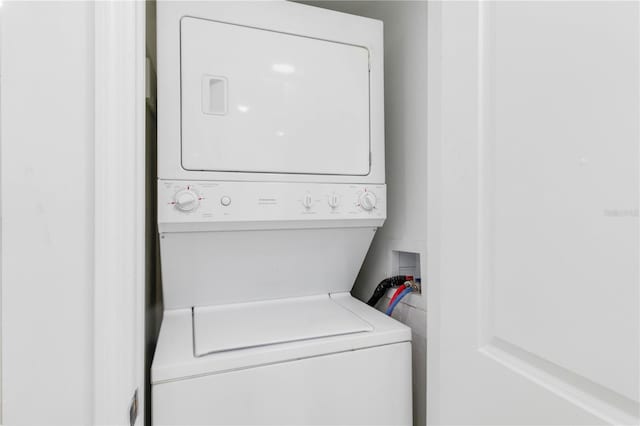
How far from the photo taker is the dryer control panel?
1272 millimetres

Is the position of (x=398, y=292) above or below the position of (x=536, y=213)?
below

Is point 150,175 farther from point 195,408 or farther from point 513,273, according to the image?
point 513,273

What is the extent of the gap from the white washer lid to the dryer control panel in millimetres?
369

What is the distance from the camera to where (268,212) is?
138 centimetres

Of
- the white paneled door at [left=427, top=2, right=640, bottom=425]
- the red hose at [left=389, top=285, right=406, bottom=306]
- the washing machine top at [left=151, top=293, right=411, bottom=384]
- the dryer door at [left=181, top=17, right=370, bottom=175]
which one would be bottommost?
the washing machine top at [left=151, top=293, right=411, bottom=384]

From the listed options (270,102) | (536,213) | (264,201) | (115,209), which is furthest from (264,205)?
(536,213)

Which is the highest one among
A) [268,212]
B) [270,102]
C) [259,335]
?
[270,102]

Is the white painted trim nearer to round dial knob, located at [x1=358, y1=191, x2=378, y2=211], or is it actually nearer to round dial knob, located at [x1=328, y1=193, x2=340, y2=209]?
round dial knob, located at [x1=328, y1=193, x2=340, y2=209]

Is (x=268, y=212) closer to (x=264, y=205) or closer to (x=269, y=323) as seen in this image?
(x=264, y=205)

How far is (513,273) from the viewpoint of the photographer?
63 centimetres

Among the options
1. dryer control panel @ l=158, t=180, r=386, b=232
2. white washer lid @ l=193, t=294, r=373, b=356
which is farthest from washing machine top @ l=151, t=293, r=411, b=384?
dryer control panel @ l=158, t=180, r=386, b=232

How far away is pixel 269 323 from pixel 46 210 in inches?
35.2

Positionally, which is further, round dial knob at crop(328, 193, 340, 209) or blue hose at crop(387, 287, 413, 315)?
blue hose at crop(387, 287, 413, 315)

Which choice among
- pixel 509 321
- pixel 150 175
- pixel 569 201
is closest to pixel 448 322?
pixel 509 321
